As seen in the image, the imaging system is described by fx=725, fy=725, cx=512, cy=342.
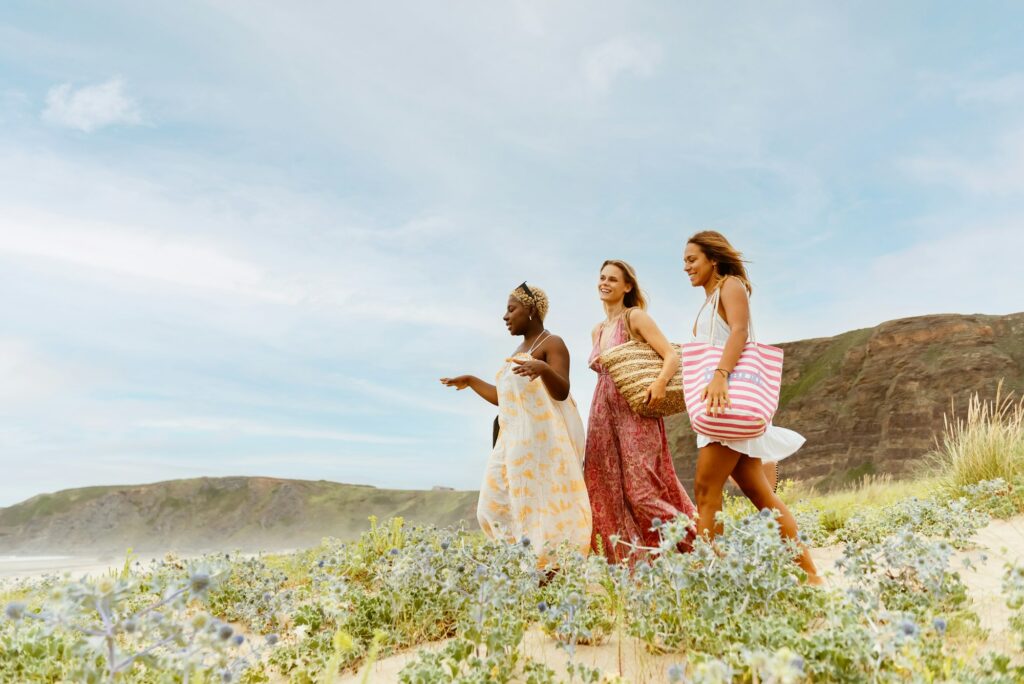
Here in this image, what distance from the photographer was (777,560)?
3.35 m

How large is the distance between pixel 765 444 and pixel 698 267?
1.25m

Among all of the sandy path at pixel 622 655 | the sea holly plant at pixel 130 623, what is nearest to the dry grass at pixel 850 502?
the sandy path at pixel 622 655

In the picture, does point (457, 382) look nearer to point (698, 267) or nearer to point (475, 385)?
point (475, 385)

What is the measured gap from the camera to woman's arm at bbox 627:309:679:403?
17.3 ft

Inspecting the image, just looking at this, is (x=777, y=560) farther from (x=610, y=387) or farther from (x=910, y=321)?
(x=910, y=321)

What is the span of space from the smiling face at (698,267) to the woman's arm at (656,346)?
618 millimetres

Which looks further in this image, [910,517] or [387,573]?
[910,517]

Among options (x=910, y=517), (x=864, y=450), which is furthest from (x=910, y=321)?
(x=910, y=517)

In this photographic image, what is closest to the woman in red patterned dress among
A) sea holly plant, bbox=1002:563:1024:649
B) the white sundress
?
the white sundress

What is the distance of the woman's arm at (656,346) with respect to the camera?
5262mm

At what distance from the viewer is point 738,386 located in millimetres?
4453

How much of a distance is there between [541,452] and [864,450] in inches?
994

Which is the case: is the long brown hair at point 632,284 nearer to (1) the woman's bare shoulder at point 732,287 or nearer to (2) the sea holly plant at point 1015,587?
(1) the woman's bare shoulder at point 732,287

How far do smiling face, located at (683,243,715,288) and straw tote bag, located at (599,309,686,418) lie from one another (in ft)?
2.28
